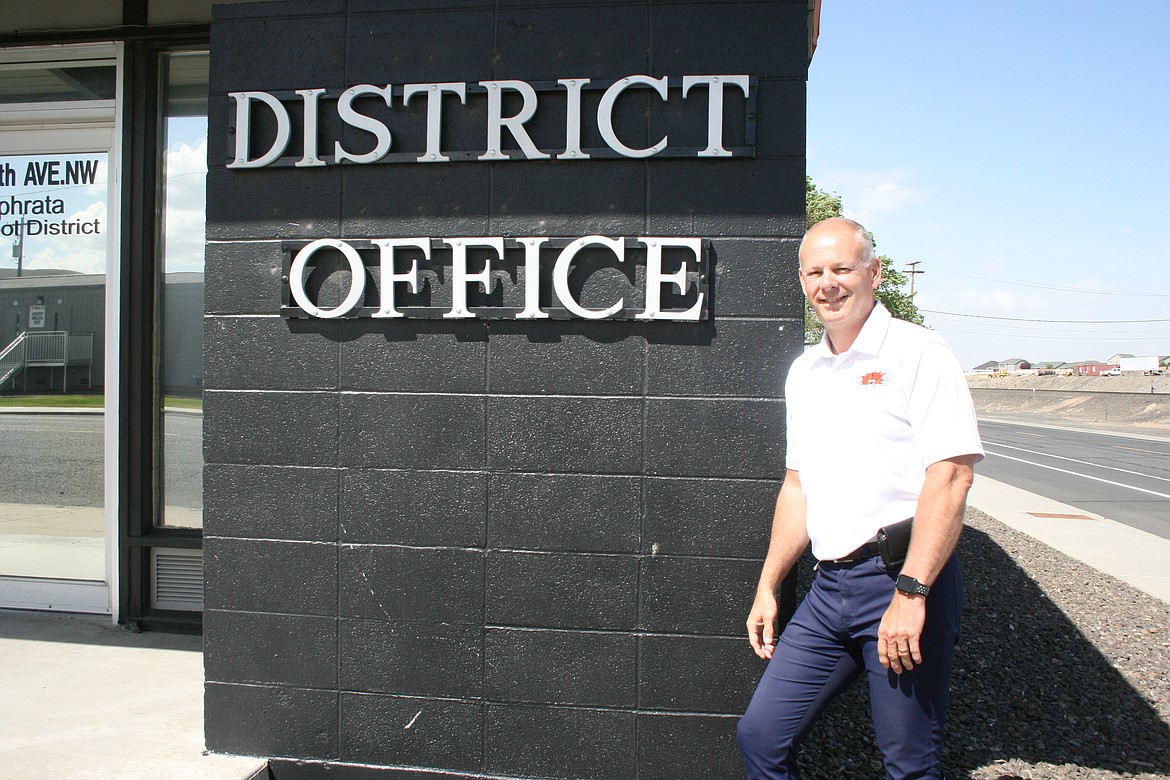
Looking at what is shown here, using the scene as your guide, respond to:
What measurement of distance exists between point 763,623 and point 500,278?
1462 millimetres

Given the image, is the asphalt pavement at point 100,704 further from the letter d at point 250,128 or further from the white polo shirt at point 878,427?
the white polo shirt at point 878,427

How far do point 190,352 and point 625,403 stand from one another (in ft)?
9.43

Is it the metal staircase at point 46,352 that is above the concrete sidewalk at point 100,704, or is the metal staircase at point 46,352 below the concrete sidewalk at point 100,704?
above

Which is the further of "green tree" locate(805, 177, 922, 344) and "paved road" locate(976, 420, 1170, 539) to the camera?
"green tree" locate(805, 177, 922, 344)

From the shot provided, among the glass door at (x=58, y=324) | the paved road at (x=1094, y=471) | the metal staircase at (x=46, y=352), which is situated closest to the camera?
the glass door at (x=58, y=324)

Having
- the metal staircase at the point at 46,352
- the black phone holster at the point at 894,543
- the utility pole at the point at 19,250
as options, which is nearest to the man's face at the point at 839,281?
the black phone holster at the point at 894,543

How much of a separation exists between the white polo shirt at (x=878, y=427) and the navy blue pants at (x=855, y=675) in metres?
0.13

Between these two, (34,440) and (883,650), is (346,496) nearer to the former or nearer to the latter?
(883,650)

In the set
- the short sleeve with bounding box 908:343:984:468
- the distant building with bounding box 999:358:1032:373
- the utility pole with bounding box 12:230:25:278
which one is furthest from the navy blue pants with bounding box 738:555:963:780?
the distant building with bounding box 999:358:1032:373

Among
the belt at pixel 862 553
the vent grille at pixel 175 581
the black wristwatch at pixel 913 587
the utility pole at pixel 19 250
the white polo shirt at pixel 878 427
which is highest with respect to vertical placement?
the utility pole at pixel 19 250

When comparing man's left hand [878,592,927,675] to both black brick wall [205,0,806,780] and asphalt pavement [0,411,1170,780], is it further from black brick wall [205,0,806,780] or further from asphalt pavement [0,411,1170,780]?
asphalt pavement [0,411,1170,780]

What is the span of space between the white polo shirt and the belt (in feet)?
0.06

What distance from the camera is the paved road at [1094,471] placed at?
11395mm

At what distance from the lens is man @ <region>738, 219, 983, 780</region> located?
7.10ft
